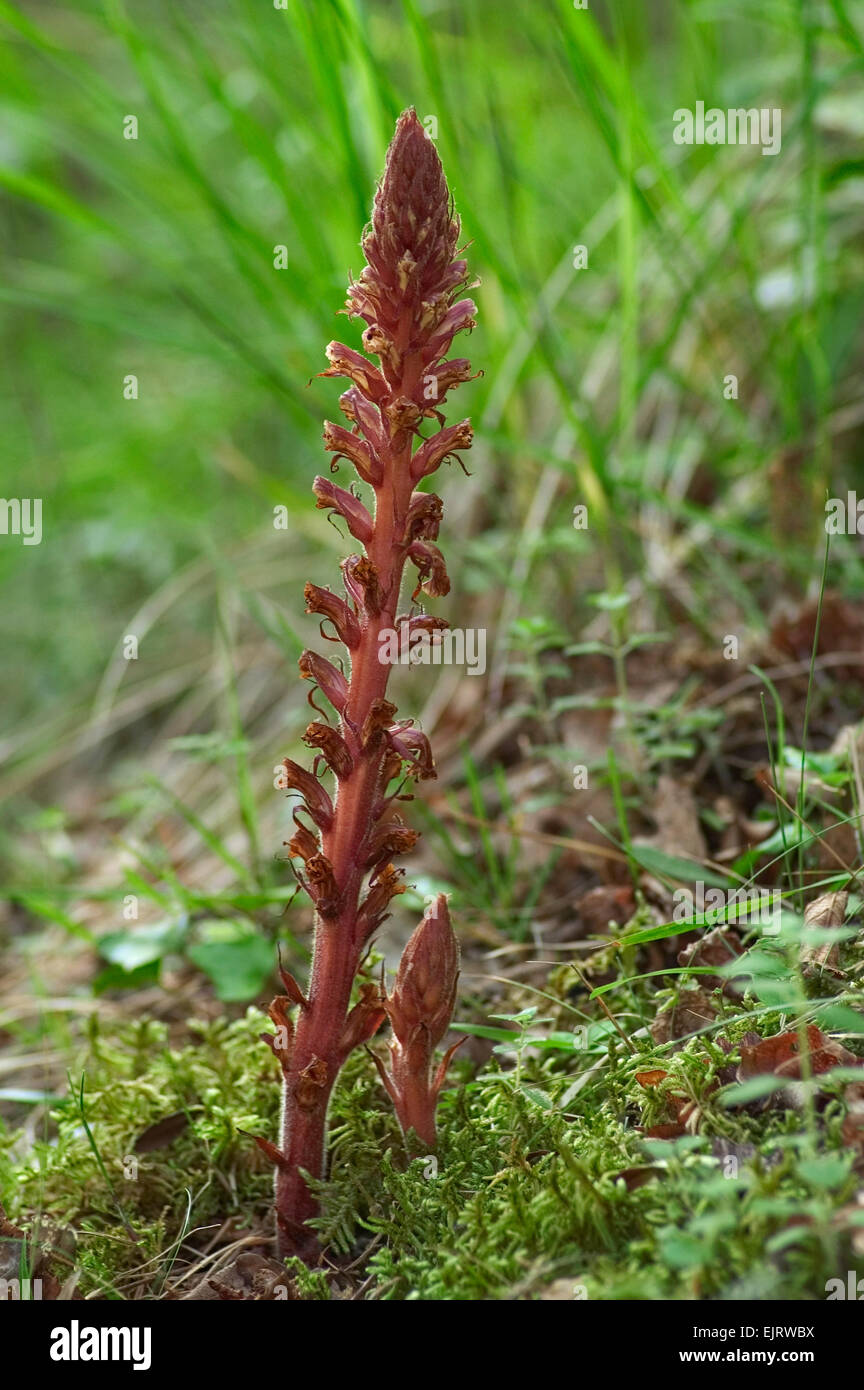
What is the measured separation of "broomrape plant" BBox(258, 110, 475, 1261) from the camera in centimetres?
172

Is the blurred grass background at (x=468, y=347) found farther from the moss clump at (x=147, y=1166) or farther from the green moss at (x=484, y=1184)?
the green moss at (x=484, y=1184)

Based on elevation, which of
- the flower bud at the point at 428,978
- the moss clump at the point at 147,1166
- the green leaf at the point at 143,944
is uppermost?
the green leaf at the point at 143,944

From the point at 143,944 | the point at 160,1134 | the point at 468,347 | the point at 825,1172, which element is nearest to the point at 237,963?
the point at 143,944

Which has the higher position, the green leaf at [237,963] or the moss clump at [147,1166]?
the green leaf at [237,963]

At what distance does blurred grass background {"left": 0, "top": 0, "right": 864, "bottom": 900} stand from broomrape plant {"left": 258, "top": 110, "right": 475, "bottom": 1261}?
0.98m

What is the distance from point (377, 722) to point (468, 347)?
3051 millimetres

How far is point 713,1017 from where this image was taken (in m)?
1.92

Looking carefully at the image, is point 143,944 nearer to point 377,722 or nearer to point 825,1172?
point 377,722

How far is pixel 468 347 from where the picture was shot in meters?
4.43

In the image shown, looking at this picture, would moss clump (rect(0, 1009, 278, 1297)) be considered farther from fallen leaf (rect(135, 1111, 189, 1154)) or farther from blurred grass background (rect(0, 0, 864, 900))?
blurred grass background (rect(0, 0, 864, 900))

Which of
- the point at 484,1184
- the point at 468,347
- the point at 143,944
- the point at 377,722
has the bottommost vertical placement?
the point at 484,1184

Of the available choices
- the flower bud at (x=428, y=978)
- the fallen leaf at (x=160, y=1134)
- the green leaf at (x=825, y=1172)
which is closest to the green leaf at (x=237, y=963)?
the fallen leaf at (x=160, y=1134)

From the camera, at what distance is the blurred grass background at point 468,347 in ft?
10.1

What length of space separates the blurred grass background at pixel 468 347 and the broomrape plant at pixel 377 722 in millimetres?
983
